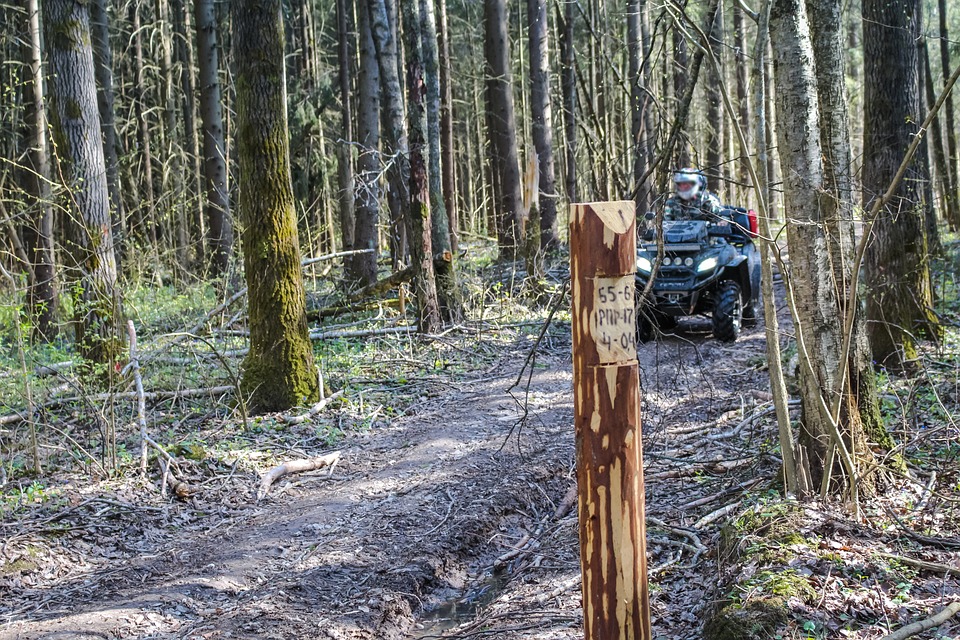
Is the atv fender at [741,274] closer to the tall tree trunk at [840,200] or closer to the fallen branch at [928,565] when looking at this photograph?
the tall tree trunk at [840,200]

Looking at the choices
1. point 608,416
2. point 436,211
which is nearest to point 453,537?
point 608,416

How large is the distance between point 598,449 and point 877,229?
6.71m

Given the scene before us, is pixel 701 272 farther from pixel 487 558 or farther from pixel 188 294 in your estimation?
pixel 188 294

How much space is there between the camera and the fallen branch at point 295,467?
252 inches

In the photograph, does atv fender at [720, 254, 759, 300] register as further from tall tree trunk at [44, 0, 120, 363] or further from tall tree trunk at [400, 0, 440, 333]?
tall tree trunk at [44, 0, 120, 363]

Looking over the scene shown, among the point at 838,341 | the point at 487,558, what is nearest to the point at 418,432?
the point at 487,558

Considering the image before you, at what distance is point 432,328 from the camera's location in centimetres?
1108

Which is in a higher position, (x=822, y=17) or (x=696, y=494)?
(x=822, y=17)

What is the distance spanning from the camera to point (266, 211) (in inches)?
311

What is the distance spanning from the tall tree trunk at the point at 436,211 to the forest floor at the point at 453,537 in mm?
3417

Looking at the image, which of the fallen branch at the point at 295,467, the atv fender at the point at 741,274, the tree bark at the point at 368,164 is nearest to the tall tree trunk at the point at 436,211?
the tree bark at the point at 368,164

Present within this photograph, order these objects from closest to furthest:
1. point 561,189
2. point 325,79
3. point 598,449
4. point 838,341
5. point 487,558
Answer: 1. point 598,449
2. point 838,341
3. point 487,558
4. point 325,79
5. point 561,189

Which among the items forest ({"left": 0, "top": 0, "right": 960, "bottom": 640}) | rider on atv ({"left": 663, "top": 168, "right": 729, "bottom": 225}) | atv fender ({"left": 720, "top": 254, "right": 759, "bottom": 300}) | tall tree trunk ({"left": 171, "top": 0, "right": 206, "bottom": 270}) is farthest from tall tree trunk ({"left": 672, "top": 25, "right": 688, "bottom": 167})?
tall tree trunk ({"left": 171, "top": 0, "right": 206, "bottom": 270})

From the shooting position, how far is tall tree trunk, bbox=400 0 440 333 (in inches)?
427
